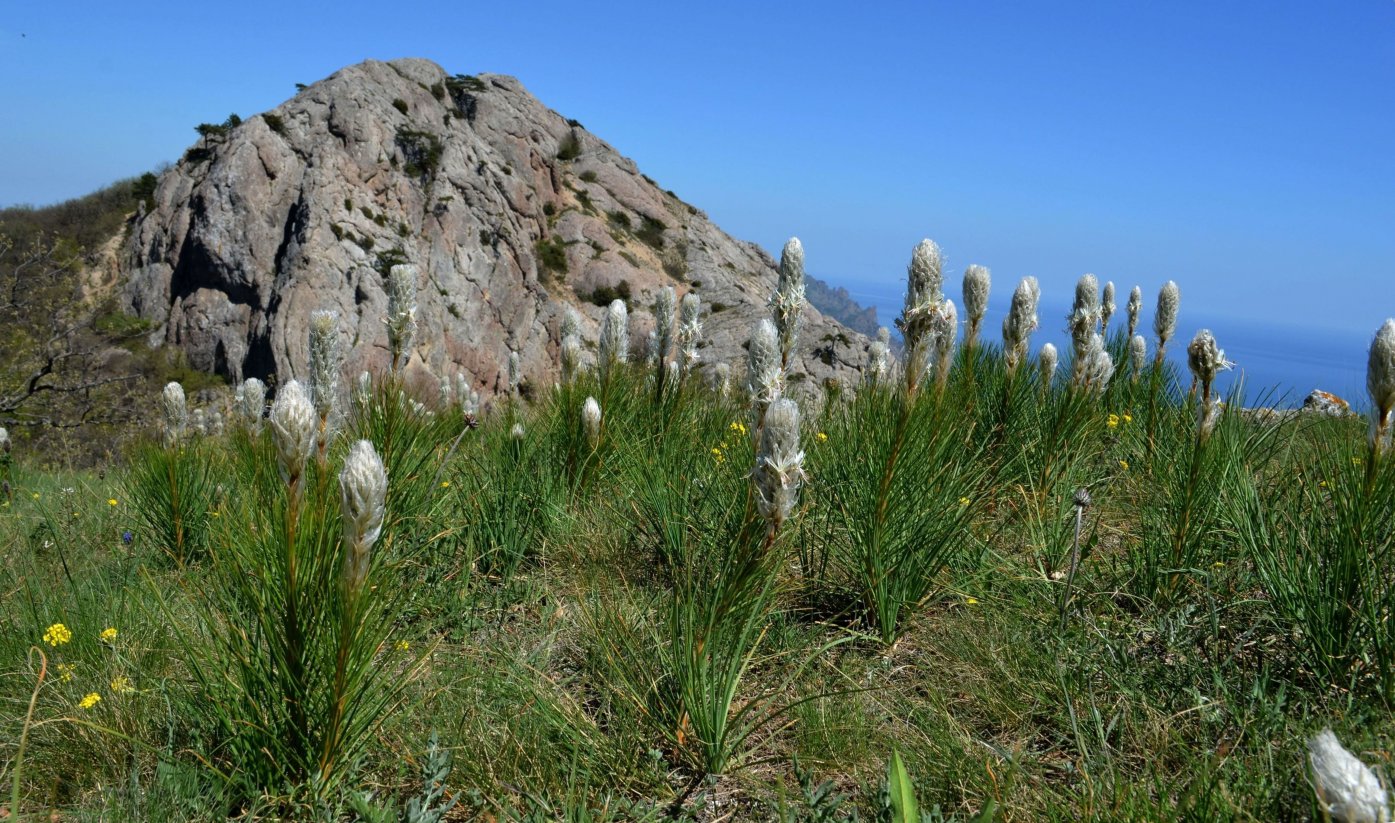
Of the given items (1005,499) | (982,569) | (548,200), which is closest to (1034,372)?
(1005,499)

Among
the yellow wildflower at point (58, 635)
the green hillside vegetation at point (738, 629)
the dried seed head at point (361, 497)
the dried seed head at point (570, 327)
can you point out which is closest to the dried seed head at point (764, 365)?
the green hillside vegetation at point (738, 629)

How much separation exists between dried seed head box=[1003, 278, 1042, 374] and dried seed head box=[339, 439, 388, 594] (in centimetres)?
415

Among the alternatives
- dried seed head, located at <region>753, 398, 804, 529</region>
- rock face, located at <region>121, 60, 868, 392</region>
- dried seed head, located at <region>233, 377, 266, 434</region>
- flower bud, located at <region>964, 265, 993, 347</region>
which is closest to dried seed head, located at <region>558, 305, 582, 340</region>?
dried seed head, located at <region>233, 377, 266, 434</region>

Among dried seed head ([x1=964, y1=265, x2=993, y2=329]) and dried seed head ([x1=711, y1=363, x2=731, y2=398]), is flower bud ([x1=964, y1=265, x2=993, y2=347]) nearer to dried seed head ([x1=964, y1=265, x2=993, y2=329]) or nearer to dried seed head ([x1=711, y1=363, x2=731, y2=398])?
dried seed head ([x1=964, y1=265, x2=993, y2=329])

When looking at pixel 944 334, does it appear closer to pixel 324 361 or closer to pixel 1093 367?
pixel 1093 367

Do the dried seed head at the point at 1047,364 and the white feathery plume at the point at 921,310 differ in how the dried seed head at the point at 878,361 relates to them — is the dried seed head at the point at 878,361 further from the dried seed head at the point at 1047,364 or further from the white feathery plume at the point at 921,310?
the white feathery plume at the point at 921,310

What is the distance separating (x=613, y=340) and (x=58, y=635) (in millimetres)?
3535

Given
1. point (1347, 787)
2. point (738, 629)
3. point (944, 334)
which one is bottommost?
point (738, 629)

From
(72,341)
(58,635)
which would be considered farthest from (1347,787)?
(72,341)

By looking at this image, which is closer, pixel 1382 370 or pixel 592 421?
pixel 1382 370

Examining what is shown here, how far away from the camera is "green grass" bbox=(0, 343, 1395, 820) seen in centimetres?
241

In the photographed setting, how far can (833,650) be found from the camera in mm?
3539

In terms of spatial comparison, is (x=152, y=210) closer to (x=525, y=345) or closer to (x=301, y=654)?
(x=525, y=345)

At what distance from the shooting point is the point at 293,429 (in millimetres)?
2182
